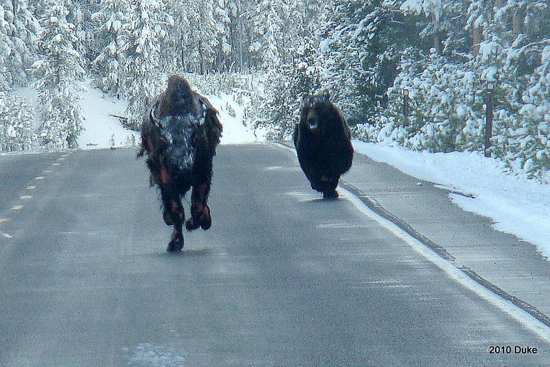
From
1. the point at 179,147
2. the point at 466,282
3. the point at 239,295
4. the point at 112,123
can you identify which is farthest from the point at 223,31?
the point at 239,295

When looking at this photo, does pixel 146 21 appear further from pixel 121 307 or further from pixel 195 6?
pixel 121 307

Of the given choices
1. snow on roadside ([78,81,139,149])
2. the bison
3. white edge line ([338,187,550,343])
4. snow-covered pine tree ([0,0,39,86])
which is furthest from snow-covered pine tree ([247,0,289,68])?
the bison

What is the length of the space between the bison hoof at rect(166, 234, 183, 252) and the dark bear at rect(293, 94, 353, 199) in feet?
13.6

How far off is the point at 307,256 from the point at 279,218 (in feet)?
9.39

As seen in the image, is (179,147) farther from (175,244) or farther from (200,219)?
(175,244)

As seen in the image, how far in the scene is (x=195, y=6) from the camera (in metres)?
102

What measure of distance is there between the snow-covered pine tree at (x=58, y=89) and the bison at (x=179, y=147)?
57.6 m

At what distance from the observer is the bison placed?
34.6ft

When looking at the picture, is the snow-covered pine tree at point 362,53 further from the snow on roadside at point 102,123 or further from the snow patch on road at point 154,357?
the snow patch on road at point 154,357

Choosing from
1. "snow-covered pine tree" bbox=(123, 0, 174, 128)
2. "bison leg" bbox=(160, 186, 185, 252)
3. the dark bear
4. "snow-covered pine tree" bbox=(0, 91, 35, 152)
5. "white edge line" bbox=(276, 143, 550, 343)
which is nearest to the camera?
"white edge line" bbox=(276, 143, 550, 343)

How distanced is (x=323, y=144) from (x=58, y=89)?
56879 millimetres

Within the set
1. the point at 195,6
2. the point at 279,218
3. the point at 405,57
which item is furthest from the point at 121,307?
the point at 195,6

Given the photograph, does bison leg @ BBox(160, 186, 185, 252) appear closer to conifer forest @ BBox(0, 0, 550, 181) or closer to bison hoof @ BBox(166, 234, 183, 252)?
bison hoof @ BBox(166, 234, 183, 252)

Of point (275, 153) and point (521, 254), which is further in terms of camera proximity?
point (275, 153)
